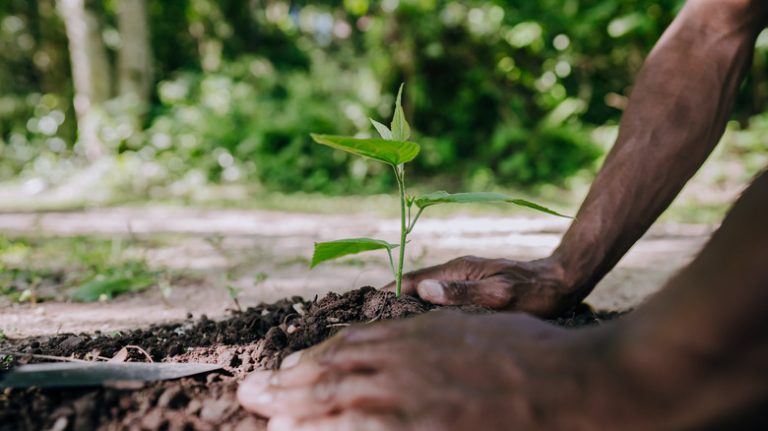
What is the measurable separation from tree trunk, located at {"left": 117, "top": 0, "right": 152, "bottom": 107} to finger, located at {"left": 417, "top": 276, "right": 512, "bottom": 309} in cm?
780

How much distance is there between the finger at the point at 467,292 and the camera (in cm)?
155

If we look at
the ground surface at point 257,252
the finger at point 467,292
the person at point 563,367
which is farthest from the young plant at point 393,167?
the ground surface at point 257,252

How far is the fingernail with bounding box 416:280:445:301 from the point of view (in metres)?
1.54

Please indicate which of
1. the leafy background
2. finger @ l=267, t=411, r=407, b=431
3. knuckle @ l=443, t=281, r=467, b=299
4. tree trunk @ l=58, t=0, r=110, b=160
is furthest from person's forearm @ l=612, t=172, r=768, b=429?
tree trunk @ l=58, t=0, r=110, b=160

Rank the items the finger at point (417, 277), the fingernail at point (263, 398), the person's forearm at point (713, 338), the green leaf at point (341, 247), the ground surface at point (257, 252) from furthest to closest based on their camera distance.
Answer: the ground surface at point (257, 252), the finger at point (417, 277), the green leaf at point (341, 247), the fingernail at point (263, 398), the person's forearm at point (713, 338)

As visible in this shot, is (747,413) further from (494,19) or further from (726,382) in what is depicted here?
(494,19)

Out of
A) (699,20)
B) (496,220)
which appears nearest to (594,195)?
(699,20)

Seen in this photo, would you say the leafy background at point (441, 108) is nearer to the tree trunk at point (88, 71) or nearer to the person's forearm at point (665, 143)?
the tree trunk at point (88, 71)

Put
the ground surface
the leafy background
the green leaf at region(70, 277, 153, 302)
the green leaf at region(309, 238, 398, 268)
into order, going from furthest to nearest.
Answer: the leafy background
the green leaf at region(70, 277, 153, 302)
the ground surface
the green leaf at region(309, 238, 398, 268)

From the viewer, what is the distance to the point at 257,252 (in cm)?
360

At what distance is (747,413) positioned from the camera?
2.46 ft

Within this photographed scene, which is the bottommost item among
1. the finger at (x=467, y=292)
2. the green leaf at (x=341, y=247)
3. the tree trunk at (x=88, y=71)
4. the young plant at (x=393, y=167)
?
the finger at (x=467, y=292)

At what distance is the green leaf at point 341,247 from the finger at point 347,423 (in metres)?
0.38

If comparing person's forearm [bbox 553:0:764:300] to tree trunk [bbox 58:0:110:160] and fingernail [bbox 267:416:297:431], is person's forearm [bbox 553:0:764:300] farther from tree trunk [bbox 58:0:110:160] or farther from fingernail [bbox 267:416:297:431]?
tree trunk [bbox 58:0:110:160]
